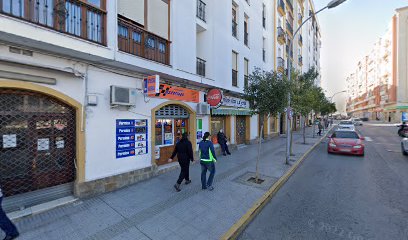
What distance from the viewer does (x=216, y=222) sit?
390cm

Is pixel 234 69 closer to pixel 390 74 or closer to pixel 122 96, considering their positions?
pixel 122 96

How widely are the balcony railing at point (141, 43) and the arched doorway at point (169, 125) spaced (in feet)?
5.96

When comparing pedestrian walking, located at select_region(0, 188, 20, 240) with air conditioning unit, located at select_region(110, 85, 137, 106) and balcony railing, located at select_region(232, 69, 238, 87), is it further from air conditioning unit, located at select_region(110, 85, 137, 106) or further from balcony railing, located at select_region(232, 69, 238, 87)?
balcony railing, located at select_region(232, 69, 238, 87)

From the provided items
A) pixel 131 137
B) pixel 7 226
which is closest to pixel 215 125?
pixel 131 137

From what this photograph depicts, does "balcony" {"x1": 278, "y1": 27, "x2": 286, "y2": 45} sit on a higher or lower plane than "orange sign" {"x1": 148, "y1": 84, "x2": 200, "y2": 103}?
higher

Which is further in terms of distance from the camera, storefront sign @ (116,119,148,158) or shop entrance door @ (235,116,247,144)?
shop entrance door @ (235,116,247,144)

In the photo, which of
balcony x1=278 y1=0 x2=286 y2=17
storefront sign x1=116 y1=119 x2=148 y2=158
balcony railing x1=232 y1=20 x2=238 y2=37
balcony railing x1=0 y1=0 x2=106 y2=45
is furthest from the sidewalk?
balcony x1=278 y1=0 x2=286 y2=17

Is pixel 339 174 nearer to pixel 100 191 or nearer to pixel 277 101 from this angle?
pixel 277 101

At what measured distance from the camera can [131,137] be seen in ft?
19.9

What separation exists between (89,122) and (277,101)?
18.3ft

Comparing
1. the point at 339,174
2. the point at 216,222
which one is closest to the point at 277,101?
the point at 339,174

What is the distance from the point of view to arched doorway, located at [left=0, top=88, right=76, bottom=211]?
4.09m

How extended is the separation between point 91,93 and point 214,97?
527cm

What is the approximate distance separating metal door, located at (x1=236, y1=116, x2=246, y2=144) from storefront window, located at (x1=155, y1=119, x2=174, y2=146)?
5908 mm
